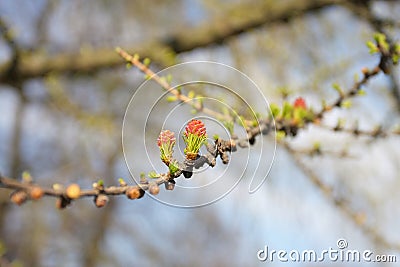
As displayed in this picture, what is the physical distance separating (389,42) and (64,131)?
362 cm

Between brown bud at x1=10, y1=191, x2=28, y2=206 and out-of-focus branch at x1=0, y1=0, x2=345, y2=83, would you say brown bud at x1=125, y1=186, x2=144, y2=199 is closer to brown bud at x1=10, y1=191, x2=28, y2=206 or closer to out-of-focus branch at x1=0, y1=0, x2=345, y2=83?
brown bud at x1=10, y1=191, x2=28, y2=206

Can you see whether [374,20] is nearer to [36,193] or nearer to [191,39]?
[191,39]

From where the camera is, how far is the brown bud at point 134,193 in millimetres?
520

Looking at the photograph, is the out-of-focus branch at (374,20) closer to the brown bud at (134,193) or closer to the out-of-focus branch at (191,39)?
the out-of-focus branch at (191,39)

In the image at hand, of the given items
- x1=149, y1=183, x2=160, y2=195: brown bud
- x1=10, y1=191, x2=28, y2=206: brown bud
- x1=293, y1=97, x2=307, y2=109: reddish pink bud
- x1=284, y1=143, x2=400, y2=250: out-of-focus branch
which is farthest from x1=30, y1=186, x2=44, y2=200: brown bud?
x1=284, y1=143, x2=400, y2=250: out-of-focus branch

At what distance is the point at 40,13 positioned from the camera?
3684 mm

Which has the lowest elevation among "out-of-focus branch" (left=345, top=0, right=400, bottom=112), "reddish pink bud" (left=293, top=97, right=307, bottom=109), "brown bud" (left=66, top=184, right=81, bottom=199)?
"brown bud" (left=66, top=184, right=81, bottom=199)

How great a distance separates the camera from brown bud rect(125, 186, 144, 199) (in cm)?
52

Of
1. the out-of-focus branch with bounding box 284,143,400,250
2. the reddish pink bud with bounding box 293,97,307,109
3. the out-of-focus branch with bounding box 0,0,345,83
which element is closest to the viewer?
the reddish pink bud with bounding box 293,97,307,109

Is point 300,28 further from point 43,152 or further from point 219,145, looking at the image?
point 43,152

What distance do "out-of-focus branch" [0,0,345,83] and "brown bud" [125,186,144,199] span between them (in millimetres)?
1578

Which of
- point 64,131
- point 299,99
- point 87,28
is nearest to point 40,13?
point 87,28

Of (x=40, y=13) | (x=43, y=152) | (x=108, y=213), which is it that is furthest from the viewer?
(x=108, y=213)

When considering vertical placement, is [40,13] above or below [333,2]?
above
